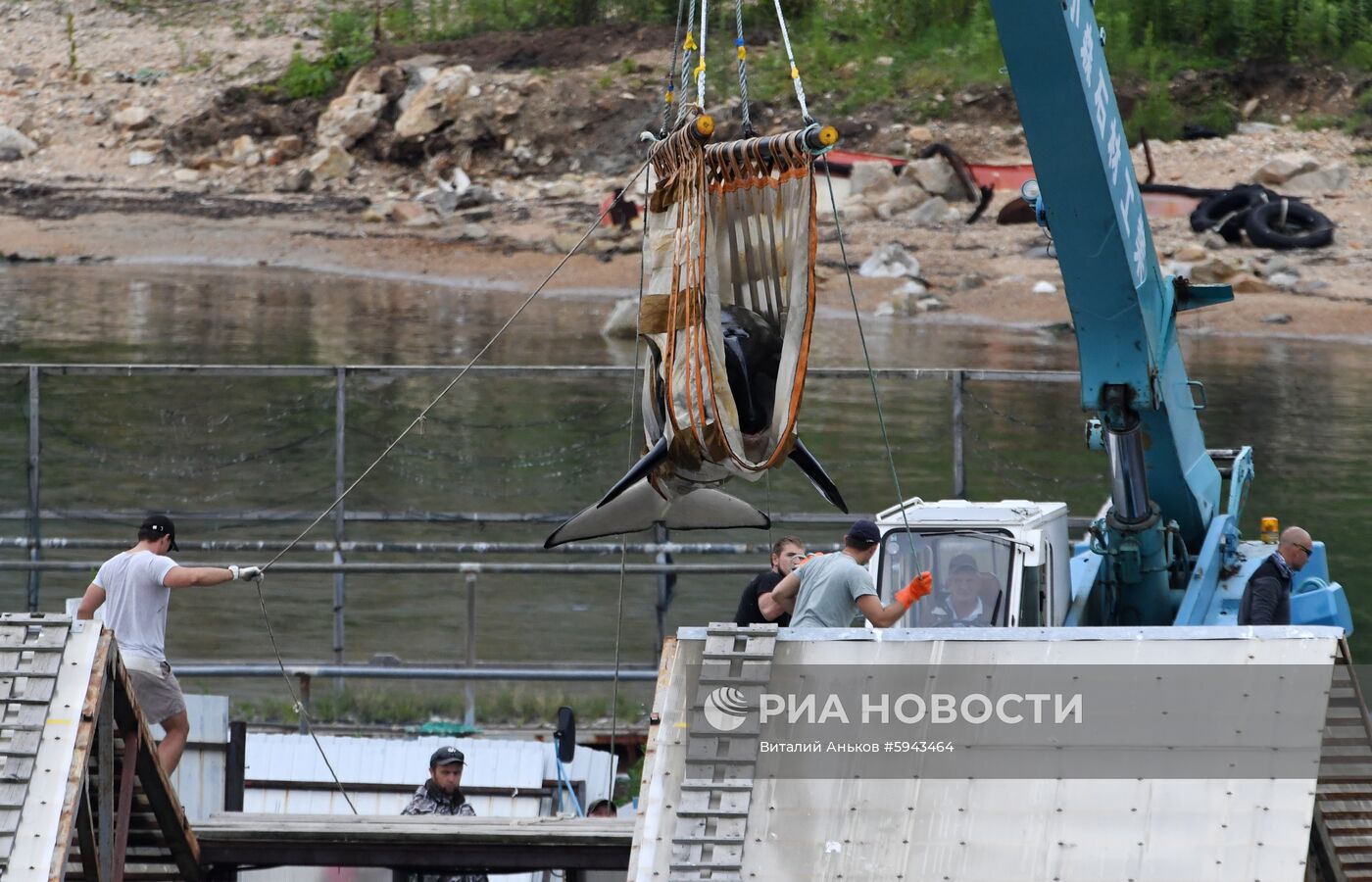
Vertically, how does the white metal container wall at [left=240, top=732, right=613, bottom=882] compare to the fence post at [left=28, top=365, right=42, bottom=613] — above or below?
below

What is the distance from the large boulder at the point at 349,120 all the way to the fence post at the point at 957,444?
97.7ft

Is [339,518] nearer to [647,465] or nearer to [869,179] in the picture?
[647,465]

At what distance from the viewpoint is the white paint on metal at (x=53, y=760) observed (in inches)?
305

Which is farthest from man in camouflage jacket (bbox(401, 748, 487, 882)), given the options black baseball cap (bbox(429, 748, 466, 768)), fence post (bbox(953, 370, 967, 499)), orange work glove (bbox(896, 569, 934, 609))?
fence post (bbox(953, 370, 967, 499))

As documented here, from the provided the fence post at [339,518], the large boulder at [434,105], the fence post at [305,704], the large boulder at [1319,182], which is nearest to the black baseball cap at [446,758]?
the fence post at [305,704]

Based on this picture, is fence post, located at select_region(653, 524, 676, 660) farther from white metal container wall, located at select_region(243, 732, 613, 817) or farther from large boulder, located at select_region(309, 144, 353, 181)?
large boulder, located at select_region(309, 144, 353, 181)

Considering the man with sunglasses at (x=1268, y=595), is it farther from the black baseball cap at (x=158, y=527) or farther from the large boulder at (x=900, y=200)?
the large boulder at (x=900, y=200)

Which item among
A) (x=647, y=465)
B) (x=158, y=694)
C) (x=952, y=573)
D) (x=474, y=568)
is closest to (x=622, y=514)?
(x=647, y=465)

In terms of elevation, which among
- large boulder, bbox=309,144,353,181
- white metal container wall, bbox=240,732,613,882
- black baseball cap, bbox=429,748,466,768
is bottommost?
white metal container wall, bbox=240,732,613,882

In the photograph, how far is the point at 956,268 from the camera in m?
33.8

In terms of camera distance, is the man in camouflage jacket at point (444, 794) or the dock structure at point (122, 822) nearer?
the dock structure at point (122, 822)

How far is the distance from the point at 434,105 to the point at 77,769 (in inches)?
1376

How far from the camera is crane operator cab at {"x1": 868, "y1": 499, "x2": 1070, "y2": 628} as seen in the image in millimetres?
10531

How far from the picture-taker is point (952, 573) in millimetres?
10727
